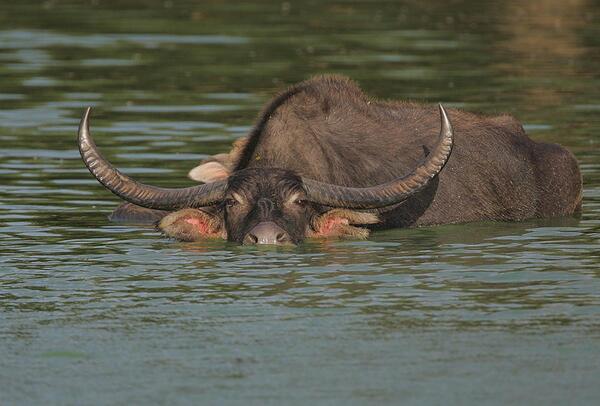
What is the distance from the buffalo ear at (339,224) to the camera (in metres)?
12.5

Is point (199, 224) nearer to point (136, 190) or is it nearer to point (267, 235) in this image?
point (136, 190)

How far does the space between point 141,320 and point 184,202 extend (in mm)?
2626

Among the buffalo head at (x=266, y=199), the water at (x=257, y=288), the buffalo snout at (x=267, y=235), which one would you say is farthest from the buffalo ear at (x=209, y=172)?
the buffalo snout at (x=267, y=235)

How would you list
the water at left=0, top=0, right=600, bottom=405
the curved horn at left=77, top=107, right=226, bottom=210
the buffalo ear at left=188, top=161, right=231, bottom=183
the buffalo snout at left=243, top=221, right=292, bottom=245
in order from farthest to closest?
1. the buffalo ear at left=188, top=161, right=231, bottom=183
2. the curved horn at left=77, top=107, right=226, bottom=210
3. the buffalo snout at left=243, top=221, right=292, bottom=245
4. the water at left=0, top=0, right=600, bottom=405

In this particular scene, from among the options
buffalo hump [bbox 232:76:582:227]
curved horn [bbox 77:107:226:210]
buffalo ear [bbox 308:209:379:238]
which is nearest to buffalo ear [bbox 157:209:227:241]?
curved horn [bbox 77:107:226:210]

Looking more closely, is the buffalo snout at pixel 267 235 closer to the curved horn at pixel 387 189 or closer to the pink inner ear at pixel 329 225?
the curved horn at pixel 387 189

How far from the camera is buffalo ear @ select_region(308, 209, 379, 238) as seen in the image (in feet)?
41.2

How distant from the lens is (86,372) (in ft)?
28.9

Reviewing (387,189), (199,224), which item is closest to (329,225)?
(387,189)

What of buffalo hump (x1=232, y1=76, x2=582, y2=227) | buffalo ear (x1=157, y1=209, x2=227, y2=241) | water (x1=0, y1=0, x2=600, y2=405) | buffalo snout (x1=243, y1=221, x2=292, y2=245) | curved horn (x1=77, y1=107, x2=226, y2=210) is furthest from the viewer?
buffalo hump (x1=232, y1=76, x2=582, y2=227)

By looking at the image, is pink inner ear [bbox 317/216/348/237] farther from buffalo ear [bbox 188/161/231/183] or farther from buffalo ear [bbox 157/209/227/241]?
buffalo ear [bbox 188/161/231/183]

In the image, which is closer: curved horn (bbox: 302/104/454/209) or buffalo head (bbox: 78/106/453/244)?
buffalo head (bbox: 78/106/453/244)

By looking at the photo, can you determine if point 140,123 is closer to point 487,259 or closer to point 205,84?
point 205,84

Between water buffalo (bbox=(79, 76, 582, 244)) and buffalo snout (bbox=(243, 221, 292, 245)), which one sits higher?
water buffalo (bbox=(79, 76, 582, 244))
